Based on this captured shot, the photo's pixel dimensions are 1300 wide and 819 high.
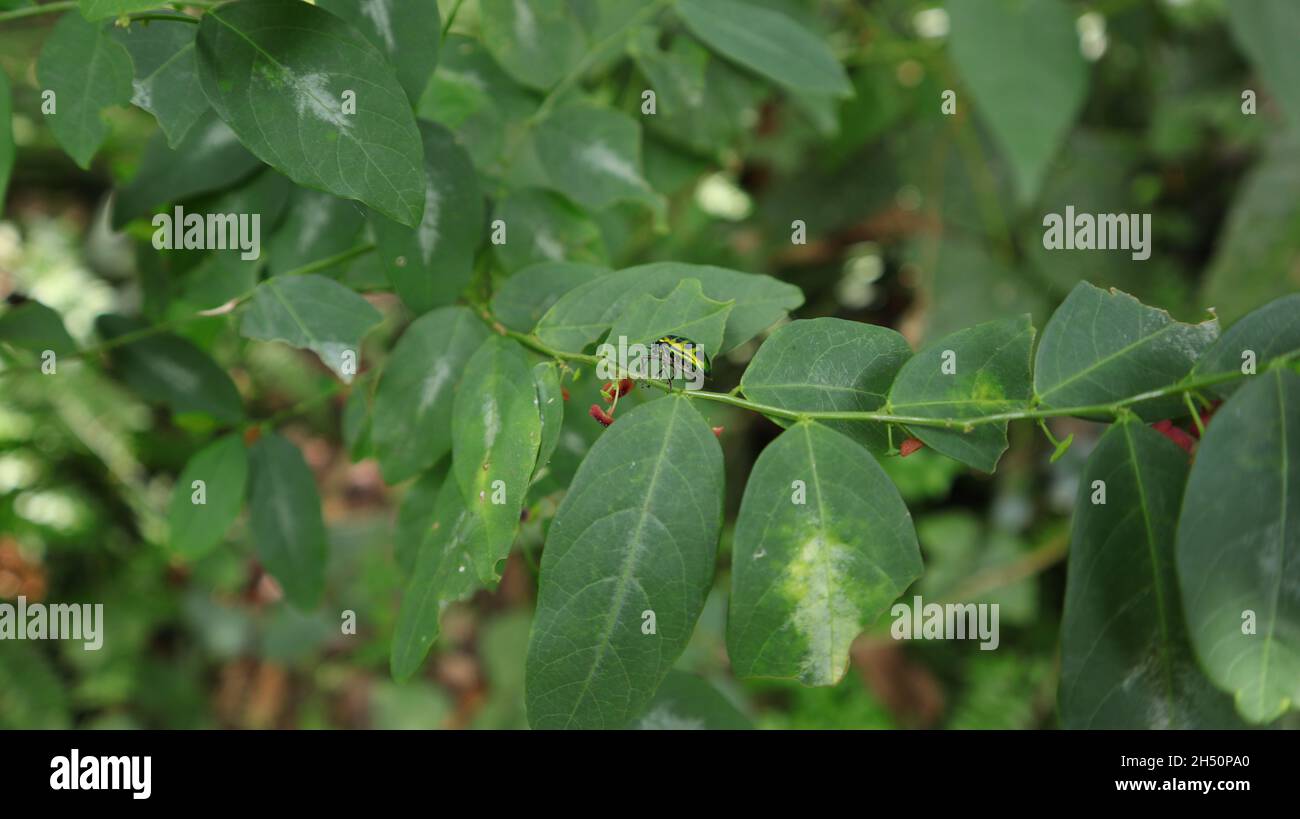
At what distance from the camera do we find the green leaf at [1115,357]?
544 millimetres

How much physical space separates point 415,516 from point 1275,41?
1.30 m

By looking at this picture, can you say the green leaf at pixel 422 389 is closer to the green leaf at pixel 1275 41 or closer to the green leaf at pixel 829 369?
the green leaf at pixel 829 369

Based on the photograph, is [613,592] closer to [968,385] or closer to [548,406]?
[548,406]

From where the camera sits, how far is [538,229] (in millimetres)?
766

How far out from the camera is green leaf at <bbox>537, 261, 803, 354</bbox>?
1.95 feet

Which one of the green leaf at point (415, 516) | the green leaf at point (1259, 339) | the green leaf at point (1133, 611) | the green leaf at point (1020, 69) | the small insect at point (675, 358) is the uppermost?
the green leaf at point (1020, 69)

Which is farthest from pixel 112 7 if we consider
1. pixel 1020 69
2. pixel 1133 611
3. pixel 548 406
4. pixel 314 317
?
pixel 1020 69

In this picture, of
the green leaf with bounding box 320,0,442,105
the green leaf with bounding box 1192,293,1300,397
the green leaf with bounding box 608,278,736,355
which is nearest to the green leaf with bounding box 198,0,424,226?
the green leaf with bounding box 320,0,442,105

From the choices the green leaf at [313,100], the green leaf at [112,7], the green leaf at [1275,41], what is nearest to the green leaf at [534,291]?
the green leaf at [313,100]

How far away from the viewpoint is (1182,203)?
1.80 meters

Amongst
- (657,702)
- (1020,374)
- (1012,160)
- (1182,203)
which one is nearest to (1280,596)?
(1020,374)

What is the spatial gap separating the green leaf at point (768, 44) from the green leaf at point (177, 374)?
531 millimetres

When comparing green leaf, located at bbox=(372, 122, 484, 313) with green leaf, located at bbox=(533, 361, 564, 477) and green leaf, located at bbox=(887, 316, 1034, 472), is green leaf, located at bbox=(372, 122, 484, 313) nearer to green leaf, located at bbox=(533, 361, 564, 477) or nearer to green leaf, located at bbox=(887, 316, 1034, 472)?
green leaf, located at bbox=(533, 361, 564, 477)
